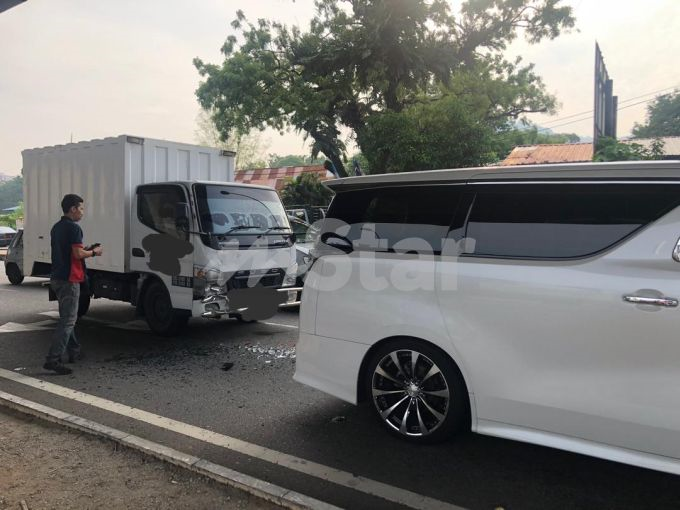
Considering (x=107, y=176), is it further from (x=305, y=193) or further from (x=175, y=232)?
(x=305, y=193)

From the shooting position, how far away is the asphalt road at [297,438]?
312cm

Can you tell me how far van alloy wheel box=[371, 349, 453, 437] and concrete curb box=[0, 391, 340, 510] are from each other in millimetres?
979

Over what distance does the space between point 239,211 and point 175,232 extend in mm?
845

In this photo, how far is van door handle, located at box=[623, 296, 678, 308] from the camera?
8.95 ft

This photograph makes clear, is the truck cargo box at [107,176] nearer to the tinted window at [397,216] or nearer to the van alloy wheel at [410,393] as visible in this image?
the tinted window at [397,216]

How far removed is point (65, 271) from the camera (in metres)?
5.49

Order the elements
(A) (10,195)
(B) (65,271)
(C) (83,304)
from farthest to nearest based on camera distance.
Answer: (A) (10,195) → (C) (83,304) → (B) (65,271)

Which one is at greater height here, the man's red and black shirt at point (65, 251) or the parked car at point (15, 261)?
the man's red and black shirt at point (65, 251)

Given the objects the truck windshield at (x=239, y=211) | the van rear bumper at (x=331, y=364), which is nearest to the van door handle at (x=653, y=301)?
the van rear bumper at (x=331, y=364)

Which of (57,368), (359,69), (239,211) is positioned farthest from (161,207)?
(359,69)

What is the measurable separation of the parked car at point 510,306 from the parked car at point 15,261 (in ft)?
36.4

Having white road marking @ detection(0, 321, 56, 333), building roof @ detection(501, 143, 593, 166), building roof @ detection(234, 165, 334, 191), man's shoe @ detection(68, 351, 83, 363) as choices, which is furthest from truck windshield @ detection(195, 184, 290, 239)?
building roof @ detection(234, 165, 334, 191)

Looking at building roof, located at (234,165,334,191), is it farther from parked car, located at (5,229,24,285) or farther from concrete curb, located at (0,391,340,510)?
concrete curb, located at (0,391,340,510)

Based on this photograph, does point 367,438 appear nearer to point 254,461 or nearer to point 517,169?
point 254,461
